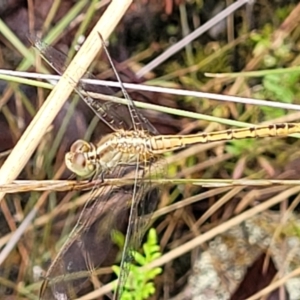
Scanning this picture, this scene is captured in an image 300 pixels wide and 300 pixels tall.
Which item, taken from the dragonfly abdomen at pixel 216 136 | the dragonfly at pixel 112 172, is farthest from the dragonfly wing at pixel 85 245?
the dragonfly abdomen at pixel 216 136

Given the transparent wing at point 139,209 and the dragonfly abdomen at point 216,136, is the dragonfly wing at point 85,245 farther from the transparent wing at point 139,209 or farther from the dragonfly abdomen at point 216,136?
the dragonfly abdomen at point 216,136

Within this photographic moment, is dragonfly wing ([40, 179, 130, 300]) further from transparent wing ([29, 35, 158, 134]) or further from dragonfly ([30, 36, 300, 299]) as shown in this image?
transparent wing ([29, 35, 158, 134])

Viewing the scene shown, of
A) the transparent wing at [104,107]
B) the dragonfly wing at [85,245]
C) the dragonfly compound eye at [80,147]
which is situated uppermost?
the transparent wing at [104,107]

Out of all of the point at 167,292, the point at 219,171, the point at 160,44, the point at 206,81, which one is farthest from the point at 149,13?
the point at 167,292

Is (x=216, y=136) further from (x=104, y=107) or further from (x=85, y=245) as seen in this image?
(x=85, y=245)

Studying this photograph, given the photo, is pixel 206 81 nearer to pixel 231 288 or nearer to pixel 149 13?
pixel 149 13

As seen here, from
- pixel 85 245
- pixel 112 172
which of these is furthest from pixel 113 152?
pixel 85 245

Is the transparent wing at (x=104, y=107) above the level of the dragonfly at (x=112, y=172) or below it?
above

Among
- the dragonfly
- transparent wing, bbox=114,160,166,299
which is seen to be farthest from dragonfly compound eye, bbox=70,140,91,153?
transparent wing, bbox=114,160,166,299
